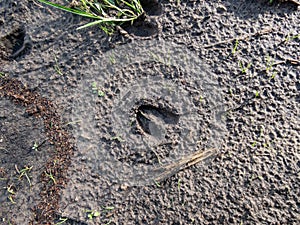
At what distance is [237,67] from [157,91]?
13.5 inches

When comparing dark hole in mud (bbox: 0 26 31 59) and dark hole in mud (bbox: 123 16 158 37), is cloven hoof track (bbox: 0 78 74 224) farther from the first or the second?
dark hole in mud (bbox: 123 16 158 37)

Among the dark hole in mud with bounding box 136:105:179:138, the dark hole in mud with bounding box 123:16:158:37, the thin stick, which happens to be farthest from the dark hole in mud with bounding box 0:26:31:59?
the thin stick

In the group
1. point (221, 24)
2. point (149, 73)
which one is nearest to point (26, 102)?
point (149, 73)

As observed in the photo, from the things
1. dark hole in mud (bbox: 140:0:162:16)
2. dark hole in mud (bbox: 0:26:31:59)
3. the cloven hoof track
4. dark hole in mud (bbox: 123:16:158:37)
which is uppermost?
dark hole in mud (bbox: 140:0:162:16)

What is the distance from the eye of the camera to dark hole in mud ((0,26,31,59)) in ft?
4.46

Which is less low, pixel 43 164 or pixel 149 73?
pixel 149 73

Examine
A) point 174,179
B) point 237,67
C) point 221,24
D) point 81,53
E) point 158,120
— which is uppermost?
point 221,24

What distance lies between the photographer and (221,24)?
133 centimetres

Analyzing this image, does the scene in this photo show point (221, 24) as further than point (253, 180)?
Yes

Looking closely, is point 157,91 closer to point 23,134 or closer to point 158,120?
point 158,120

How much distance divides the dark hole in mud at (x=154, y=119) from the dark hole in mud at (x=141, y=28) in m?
0.32

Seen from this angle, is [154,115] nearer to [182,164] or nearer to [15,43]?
[182,164]

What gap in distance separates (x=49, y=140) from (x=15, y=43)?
0.47 metres

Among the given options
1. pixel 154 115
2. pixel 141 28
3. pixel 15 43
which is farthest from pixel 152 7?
pixel 15 43
